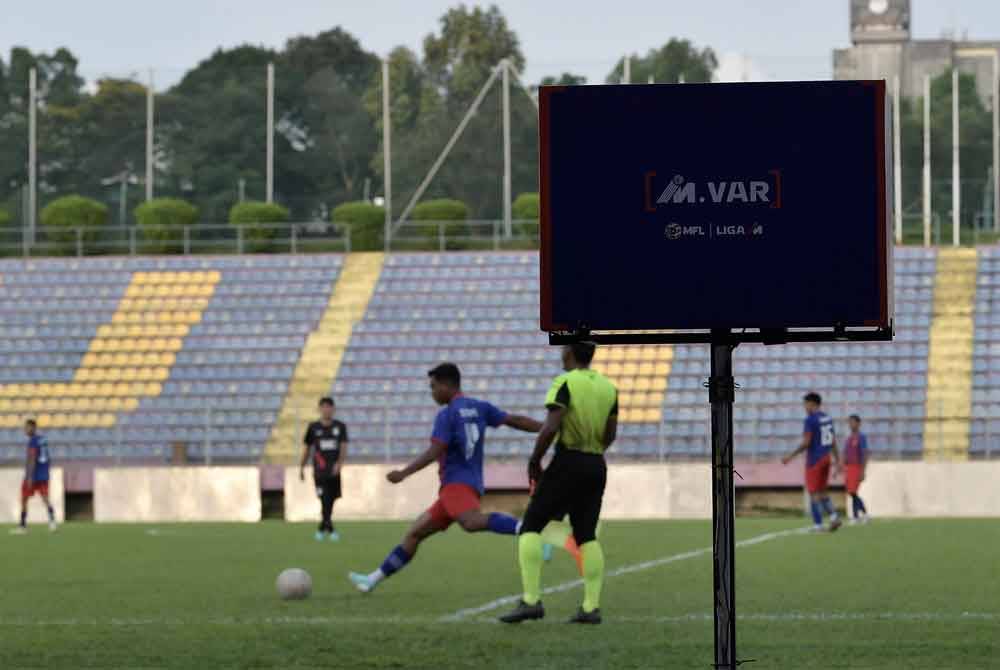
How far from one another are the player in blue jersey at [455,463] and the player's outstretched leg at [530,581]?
1646mm


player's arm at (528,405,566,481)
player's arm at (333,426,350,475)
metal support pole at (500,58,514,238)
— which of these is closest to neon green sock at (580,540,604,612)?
player's arm at (528,405,566,481)

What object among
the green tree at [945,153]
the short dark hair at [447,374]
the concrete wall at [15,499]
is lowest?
the concrete wall at [15,499]

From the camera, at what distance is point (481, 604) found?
46.6 ft

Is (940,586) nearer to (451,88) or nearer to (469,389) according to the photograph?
(469,389)

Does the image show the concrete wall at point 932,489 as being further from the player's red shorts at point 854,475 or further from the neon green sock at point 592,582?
the neon green sock at point 592,582

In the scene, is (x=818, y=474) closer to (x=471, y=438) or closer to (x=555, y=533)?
(x=471, y=438)

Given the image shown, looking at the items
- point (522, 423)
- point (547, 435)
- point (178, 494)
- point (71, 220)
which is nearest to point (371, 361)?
point (178, 494)

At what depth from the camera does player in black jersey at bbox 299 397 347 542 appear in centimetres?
2636

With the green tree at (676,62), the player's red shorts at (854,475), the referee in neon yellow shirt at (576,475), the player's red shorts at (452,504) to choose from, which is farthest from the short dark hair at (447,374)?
the green tree at (676,62)

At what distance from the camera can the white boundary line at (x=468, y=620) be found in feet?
41.2

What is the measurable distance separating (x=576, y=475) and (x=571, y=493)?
0.12 meters

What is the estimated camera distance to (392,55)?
251 ft

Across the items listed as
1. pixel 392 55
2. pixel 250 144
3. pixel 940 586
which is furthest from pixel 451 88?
pixel 940 586

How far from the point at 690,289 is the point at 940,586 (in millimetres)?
8888
